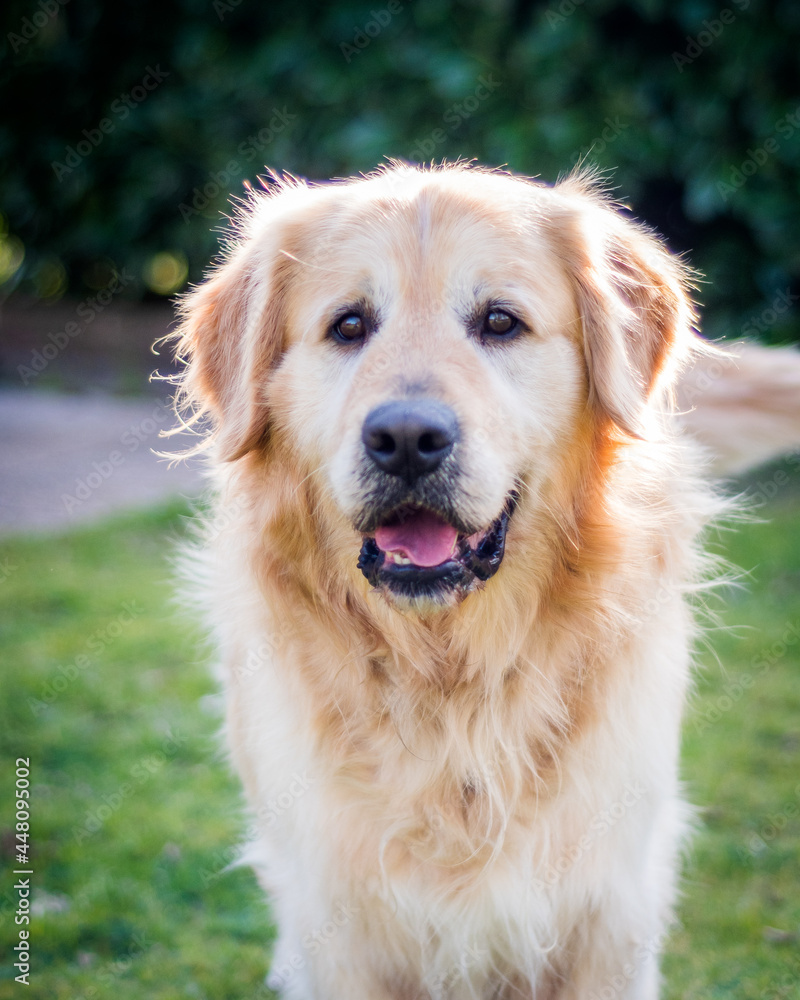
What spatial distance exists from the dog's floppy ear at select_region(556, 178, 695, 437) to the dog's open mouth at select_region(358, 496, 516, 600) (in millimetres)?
429

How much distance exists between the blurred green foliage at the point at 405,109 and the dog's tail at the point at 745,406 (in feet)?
12.4

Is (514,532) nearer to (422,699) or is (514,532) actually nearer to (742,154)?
(422,699)

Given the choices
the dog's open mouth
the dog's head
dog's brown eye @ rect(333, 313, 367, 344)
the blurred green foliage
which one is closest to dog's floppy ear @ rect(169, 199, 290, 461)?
the dog's head

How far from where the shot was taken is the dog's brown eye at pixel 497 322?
2391mm

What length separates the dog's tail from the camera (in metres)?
3.11

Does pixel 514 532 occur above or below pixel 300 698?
above

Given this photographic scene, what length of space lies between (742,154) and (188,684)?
5.31 metres

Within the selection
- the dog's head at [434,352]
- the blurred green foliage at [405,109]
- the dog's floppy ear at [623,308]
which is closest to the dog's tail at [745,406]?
the dog's floppy ear at [623,308]

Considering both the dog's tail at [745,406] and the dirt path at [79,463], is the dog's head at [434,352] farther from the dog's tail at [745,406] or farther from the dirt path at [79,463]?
the dirt path at [79,463]

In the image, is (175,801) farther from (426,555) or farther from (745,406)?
(745,406)

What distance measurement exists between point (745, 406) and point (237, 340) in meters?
1.79

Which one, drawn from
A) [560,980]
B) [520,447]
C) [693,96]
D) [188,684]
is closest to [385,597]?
[520,447]

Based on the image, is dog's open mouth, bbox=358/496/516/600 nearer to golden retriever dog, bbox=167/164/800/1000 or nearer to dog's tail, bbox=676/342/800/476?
golden retriever dog, bbox=167/164/800/1000

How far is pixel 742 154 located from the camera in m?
6.57
